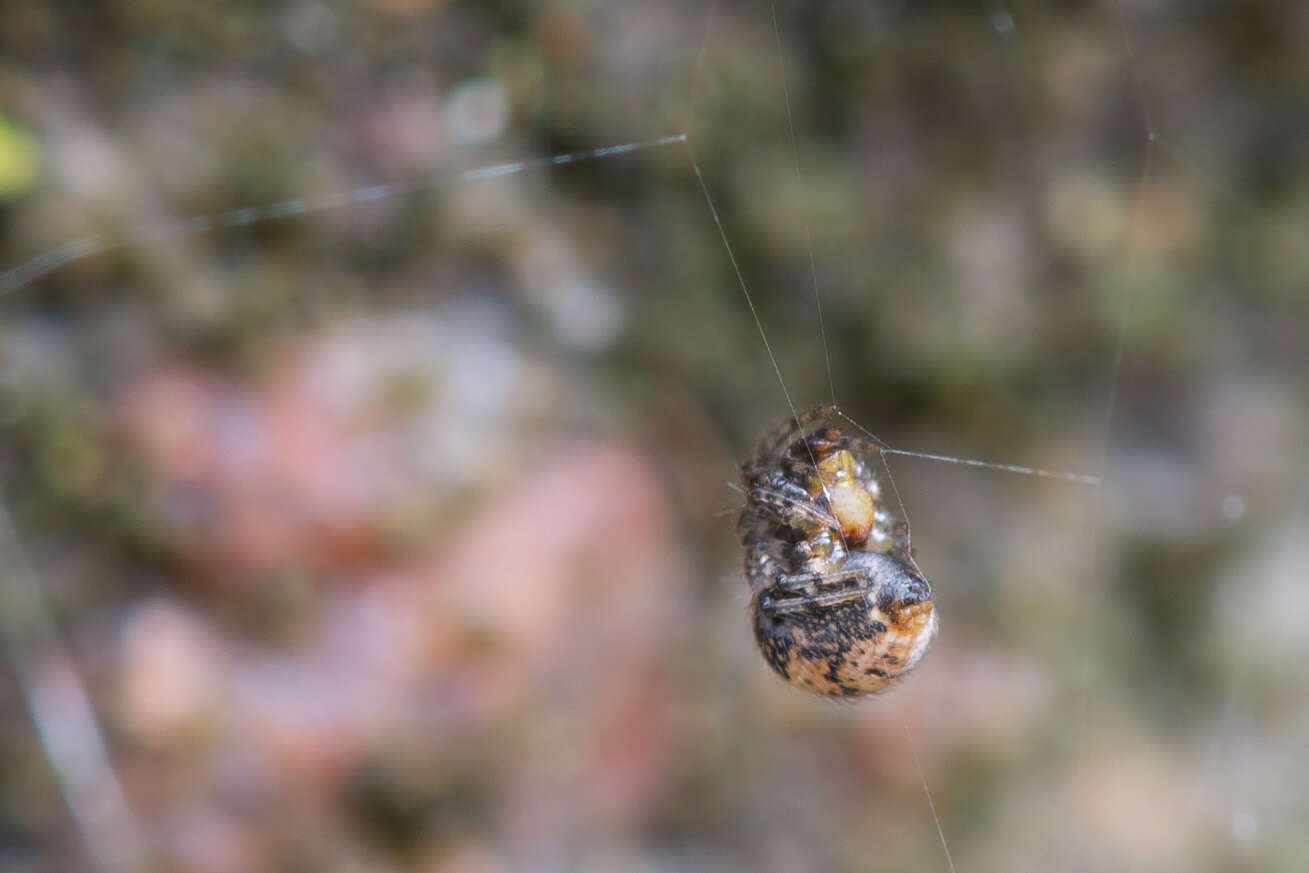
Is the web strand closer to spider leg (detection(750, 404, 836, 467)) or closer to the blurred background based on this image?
the blurred background

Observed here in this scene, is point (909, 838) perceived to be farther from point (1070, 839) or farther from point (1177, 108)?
point (1177, 108)

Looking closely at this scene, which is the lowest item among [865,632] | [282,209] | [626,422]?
[626,422]

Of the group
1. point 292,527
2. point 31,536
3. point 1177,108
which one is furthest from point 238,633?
point 1177,108

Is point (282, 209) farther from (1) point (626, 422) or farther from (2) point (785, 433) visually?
(2) point (785, 433)

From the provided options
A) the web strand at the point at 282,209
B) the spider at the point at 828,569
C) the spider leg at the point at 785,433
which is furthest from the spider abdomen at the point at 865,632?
the web strand at the point at 282,209

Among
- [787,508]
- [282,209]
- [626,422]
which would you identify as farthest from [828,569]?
[282,209]

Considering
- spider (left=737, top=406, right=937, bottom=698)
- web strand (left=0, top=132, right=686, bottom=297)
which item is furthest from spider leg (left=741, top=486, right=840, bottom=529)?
web strand (left=0, top=132, right=686, bottom=297)
